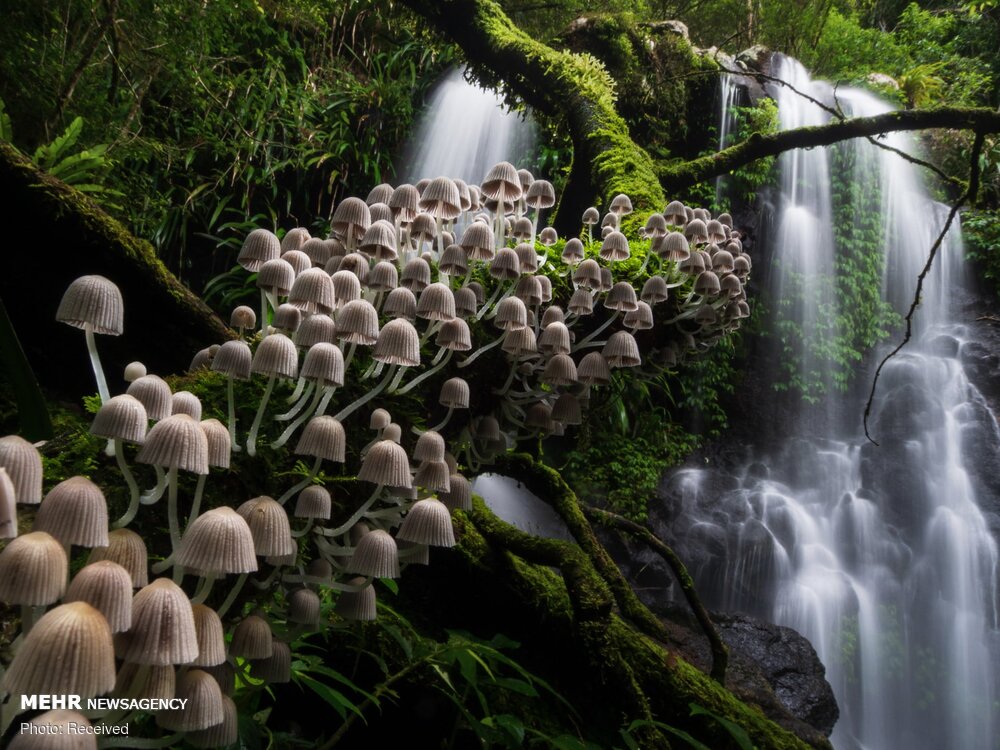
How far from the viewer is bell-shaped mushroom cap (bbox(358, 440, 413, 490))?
1.30 metres

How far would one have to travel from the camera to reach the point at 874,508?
309 inches

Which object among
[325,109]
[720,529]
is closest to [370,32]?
[325,109]

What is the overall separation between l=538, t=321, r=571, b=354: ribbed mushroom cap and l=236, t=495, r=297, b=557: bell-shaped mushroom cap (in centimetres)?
99

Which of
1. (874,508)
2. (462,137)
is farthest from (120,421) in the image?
(874,508)

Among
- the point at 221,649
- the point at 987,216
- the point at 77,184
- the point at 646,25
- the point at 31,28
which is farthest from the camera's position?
the point at 987,216

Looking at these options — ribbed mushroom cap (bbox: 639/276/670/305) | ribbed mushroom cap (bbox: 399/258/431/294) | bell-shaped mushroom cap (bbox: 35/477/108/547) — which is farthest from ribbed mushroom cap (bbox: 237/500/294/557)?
ribbed mushroom cap (bbox: 639/276/670/305)

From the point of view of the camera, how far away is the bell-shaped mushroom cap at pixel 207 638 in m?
0.94

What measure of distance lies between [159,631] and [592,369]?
4.68 feet

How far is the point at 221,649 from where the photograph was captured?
958 millimetres

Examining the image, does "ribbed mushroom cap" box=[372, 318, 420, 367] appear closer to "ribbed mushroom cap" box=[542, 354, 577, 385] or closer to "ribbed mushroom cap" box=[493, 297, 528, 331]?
"ribbed mushroom cap" box=[493, 297, 528, 331]

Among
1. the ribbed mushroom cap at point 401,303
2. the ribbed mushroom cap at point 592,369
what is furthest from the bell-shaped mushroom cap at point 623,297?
the ribbed mushroom cap at point 401,303

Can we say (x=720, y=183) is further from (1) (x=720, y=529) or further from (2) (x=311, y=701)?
(2) (x=311, y=701)

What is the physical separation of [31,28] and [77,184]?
4.14 ft

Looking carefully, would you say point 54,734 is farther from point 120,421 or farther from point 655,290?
point 655,290
